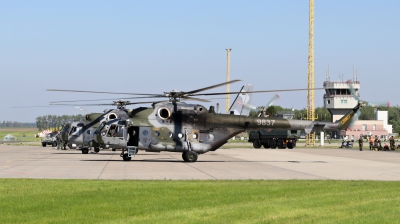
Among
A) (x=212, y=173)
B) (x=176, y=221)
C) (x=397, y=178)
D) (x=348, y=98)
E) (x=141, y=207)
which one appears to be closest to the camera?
(x=176, y=221)

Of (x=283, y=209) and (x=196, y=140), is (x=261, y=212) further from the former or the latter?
(x=196, y=140)

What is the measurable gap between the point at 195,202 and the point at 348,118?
2538cm

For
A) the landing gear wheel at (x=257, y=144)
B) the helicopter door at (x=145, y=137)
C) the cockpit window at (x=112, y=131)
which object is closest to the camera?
the helicopter door at (x=145, y=137)

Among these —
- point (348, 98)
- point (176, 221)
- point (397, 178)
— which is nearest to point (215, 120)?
point (397, 178)

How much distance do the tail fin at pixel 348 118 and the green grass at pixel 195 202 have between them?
60.2 feet

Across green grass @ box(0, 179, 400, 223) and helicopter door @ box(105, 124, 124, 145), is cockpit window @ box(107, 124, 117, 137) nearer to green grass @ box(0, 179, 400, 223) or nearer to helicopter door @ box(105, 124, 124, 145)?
helicopter door @ box(105, 124, 124, 145)

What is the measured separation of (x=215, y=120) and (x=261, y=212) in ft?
77.5

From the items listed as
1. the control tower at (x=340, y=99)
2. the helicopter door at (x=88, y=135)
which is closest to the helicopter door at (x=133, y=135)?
the helicopter door at (x=88, y=135)

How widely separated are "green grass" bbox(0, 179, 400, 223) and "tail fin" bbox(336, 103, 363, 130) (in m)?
18.4

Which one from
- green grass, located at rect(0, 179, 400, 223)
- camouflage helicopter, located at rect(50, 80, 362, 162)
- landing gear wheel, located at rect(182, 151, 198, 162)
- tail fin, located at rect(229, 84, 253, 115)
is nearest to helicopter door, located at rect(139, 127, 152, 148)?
camouflage helicopter, located at rect(50, 80, 362, 162)

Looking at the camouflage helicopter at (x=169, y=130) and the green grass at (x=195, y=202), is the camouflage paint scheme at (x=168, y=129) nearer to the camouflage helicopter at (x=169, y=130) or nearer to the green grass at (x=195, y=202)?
the camouflage helicopter at (x=169, y=130)

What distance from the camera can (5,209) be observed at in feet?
48.4

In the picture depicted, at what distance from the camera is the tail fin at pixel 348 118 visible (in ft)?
130

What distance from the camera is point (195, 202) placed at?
52.8 feet
